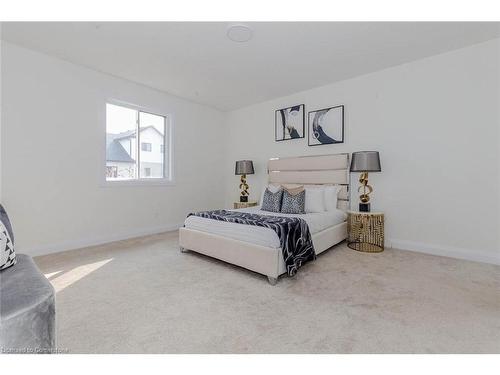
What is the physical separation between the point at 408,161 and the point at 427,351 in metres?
2.60

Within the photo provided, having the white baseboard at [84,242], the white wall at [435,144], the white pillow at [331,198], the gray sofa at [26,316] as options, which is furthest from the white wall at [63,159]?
the white wall at [435,144]

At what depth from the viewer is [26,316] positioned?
951 millimetres

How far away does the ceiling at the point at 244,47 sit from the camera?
96.3 inches

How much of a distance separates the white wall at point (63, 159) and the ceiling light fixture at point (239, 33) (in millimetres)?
2157

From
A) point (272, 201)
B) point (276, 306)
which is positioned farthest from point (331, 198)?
point (276, 306)

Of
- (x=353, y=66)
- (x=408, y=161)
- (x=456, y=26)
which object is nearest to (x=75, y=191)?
(x=353, y=66)

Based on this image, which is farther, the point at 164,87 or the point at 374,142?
the point at 164,87

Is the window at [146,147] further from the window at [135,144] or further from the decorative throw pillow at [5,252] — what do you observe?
the decorative throw pillow at [5,252]

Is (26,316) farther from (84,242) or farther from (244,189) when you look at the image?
(244,189)

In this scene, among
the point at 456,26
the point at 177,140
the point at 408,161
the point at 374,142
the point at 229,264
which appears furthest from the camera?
the point at 177,140

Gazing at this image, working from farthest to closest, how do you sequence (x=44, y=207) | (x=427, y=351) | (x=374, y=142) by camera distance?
(x=374, y=142), (x=44, y=207), (x=427, y=351)

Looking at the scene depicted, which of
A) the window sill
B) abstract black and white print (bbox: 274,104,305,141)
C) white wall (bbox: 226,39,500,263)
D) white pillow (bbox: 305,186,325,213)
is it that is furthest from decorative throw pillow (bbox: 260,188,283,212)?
the window sill

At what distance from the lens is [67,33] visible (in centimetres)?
255
